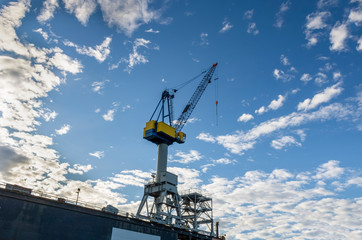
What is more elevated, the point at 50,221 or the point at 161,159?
the point at 161,159

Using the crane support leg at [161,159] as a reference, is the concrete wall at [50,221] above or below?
below

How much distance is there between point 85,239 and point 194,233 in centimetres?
3242

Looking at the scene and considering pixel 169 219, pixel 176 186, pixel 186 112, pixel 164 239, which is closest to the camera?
pixel 164 239

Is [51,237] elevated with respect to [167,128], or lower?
lower

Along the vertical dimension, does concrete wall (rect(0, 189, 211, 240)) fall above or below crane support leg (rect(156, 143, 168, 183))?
below

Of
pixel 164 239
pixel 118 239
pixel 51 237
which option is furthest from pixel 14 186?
pixel 164 239

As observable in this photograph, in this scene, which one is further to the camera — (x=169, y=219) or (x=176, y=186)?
(x=176, y=186)

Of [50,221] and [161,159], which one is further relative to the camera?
[161,159]

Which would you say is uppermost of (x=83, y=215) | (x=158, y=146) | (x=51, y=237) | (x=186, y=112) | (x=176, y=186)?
(x=186, y=112)

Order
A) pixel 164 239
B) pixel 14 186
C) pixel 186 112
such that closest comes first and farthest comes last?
pixel 14 186, pixel 164 239, pixel 186 112

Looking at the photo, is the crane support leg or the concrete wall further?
the crane support leg

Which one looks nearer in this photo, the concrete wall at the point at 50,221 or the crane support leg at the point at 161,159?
the concrete wall at the point at 50,221

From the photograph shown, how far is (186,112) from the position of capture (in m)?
102

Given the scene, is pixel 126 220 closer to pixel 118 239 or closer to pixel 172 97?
pixel 118 239
